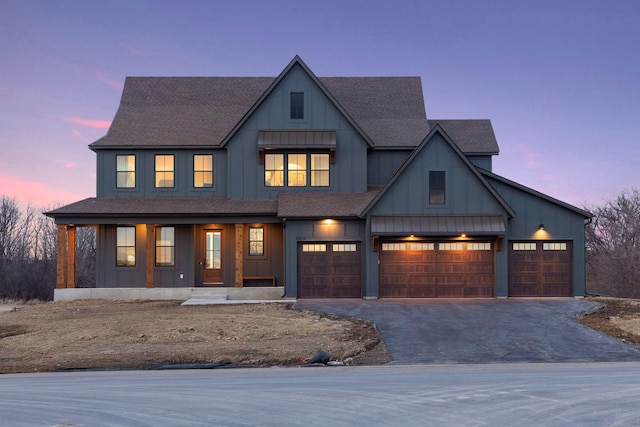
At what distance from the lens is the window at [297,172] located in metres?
28.2

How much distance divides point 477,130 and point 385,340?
18784 mm

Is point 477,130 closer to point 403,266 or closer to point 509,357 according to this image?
point 403,266

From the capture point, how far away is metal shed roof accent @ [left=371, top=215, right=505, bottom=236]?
2425 centimetres

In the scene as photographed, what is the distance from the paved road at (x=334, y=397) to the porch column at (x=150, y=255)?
46.8 feet

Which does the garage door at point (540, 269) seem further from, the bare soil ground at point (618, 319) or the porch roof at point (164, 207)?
the porch roof at point (164, 207)

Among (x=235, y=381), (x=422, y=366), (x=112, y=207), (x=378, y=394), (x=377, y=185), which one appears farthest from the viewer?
(x=377, y=185)

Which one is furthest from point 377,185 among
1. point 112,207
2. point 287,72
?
point 112,207

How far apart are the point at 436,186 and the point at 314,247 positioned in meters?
5.92

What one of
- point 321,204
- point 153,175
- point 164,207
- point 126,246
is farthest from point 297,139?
point 126,246

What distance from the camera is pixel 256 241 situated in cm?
2848

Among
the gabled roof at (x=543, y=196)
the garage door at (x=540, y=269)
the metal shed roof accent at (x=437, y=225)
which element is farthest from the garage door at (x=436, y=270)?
the gabled roof at (x=543, y=196)

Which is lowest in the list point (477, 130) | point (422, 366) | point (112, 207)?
point (422, 366)

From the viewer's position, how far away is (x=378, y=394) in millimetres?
9695

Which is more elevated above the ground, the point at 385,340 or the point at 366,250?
the point at 366,250
